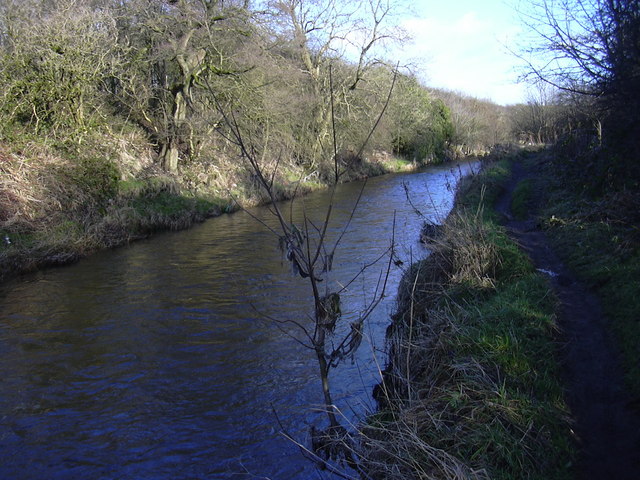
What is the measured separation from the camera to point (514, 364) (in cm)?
522

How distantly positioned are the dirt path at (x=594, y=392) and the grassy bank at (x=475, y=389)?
0.16 meters

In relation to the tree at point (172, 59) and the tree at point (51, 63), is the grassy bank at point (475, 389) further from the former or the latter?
the tree at point (172, 59)

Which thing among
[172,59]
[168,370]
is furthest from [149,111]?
[168,370]

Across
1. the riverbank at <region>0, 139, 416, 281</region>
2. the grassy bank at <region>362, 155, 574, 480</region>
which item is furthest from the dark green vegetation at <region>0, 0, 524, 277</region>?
the grassy bank at <region>362, 155, 574, 480</region>

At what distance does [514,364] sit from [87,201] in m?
13.4

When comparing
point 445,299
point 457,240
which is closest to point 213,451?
point 445,299

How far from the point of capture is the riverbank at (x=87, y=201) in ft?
41.4

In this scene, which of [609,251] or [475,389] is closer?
[475,389]

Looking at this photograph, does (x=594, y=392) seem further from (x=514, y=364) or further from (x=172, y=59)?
(x=172, y=59)

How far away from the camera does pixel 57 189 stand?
1453 cm

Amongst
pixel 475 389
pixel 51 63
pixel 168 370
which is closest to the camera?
pixel 475 389

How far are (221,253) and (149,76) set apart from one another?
12236 mm

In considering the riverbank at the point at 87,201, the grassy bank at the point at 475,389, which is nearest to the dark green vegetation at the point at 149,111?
the riverbank at the point at 87,201

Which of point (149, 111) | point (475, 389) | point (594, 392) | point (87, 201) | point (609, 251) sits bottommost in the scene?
point (594, 392)
